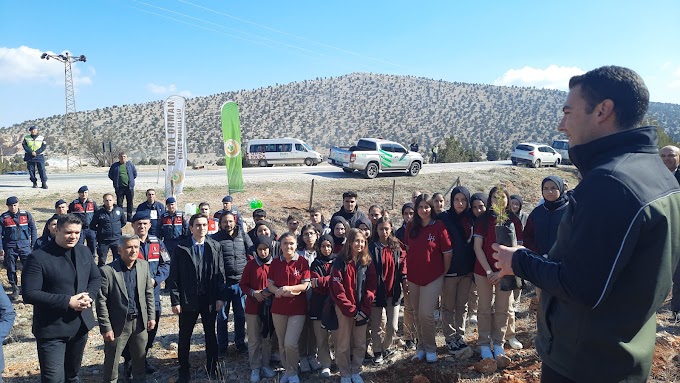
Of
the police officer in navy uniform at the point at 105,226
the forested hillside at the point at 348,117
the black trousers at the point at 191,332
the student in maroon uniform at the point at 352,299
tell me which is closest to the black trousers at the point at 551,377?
the student in maroon uniform at the point at 352,299

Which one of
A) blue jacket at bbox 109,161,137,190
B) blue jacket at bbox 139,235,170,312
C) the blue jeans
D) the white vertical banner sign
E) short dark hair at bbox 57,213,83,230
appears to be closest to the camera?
short dark hair at bbox 57,213,83,230

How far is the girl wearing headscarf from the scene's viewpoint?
5.55 metres

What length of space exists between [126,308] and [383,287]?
9.56ft

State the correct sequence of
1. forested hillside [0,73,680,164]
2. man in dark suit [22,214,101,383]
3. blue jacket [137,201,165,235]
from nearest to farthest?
man in dark suit [22,214,101,383] → blue jacket [137,201,165,235] → forested hillside [0,73,680,164]

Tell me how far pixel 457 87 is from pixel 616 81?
280 feet

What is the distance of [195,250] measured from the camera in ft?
17.7

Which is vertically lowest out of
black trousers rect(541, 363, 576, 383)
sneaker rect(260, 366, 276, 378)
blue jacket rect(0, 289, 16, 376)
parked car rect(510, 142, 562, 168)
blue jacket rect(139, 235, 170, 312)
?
sneaker rect(260, 366, 276, 378)

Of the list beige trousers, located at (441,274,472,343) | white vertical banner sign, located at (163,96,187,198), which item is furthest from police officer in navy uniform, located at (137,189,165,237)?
beige trousers, located at (441,274,472,343)

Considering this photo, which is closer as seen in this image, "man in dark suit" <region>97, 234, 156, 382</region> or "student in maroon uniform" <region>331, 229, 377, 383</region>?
"man in dark suit" <region>97, 234, 156, 382</region>

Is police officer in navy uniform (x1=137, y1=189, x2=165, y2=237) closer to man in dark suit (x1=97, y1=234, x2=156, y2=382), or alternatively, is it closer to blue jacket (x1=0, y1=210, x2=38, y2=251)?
blue jacket (x1=0, y1=210, x2=38, y2=251)

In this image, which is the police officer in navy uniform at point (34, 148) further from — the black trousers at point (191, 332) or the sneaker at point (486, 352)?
the sneaker at point (486, 352)

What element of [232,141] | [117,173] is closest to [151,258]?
[117,173]

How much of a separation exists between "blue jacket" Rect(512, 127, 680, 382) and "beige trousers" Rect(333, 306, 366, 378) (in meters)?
3.36

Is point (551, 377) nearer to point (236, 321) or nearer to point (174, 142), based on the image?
point (236, 321)
